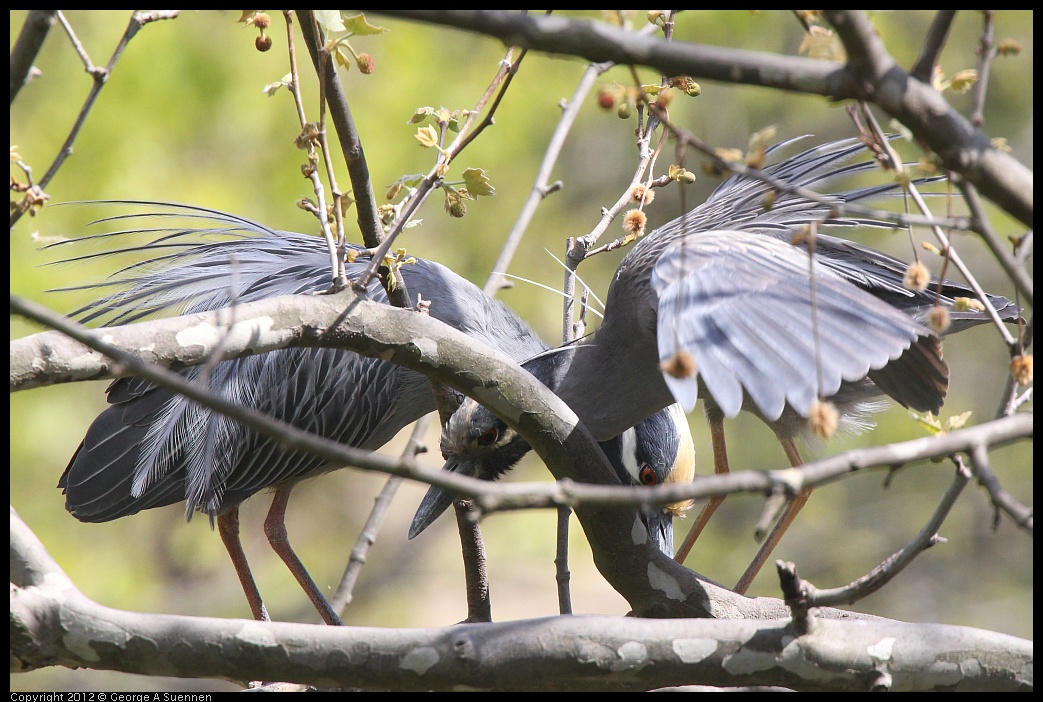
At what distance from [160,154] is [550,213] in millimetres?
2647

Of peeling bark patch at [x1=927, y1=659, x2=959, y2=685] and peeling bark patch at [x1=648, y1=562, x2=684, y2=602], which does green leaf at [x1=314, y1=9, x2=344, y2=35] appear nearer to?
peeling bark patch at [x1=648, y1=562, x2=684, y2=602]

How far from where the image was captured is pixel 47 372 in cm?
154

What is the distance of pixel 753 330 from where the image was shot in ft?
6.95

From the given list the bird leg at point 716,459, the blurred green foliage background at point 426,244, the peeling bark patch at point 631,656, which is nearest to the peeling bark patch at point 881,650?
the peeling bark patch at point 631,656

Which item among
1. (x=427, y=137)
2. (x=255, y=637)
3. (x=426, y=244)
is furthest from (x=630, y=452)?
(x=426, y=244)

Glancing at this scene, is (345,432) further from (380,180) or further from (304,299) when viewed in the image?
(380,180)

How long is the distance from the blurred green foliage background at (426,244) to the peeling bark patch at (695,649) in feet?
5.94

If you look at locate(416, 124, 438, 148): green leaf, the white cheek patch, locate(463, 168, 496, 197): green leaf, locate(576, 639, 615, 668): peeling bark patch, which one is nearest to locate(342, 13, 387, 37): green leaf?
locate(416, 124, 438, 148): green leaf

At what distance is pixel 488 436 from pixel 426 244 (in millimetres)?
3280

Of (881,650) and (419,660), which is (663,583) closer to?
(881,650)

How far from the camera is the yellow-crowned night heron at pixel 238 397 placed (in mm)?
3227

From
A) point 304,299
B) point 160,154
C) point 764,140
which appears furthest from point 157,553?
point 764,140

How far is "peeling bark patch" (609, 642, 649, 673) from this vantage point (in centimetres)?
177
